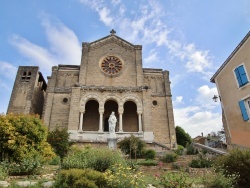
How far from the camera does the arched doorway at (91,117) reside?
25453 millimetres

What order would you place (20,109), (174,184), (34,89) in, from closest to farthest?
(174,184), (20,109), (34,89)

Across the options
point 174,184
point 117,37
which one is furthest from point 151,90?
point 174,184

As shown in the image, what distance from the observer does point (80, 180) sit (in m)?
6.01

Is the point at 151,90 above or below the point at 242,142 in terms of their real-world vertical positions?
above

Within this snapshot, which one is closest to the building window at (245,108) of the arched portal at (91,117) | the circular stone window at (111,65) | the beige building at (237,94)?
the beige building at (237,94)

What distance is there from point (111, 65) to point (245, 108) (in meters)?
17.9

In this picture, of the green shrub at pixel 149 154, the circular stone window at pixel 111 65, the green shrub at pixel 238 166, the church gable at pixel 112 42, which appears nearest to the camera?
the green shrub at pixel 238 166

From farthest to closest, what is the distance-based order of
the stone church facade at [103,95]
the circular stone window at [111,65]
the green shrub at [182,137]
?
1. the green shrub at [182,137]
2. the circular stone window at [111,65]
3. the stone church facade at [103,95]

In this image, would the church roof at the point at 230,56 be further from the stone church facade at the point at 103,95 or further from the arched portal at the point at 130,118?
the arched portal at the point at 130,118

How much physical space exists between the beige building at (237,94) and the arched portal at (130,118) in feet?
35.8

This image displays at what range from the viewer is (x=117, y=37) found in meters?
→ 30.6

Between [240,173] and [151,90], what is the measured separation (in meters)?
19.5

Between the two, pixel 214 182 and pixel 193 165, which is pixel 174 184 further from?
pixel 193 165

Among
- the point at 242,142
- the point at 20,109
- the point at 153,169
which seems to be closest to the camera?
the point at 153,169
